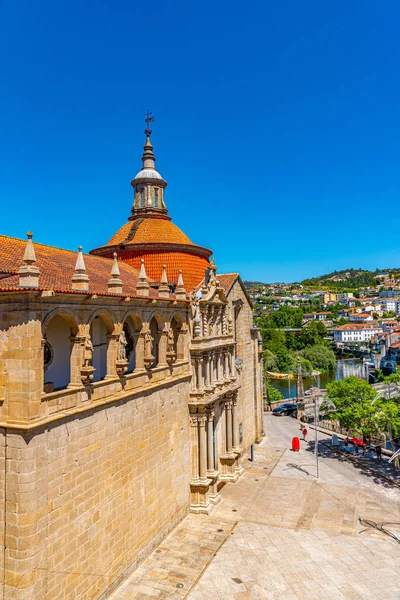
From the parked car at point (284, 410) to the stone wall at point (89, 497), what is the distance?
82.9 feet

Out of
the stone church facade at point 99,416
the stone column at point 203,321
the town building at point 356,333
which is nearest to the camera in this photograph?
the stone church facade at point 99,416

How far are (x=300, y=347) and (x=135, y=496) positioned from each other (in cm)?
9914

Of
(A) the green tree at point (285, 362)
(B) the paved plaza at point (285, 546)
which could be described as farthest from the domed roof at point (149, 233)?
(A) the green tree at point (285, 362)

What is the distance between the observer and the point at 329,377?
3602 inches

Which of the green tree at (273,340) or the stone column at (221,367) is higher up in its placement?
the stone column at (221,367)

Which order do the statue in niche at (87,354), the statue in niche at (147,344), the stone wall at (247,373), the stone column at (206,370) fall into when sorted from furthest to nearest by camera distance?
1. the stone wall at (247,373)
2. the stone column at (206,370)
3. the statue in niche at (147,344)
4. the statue in niche at (87,354)

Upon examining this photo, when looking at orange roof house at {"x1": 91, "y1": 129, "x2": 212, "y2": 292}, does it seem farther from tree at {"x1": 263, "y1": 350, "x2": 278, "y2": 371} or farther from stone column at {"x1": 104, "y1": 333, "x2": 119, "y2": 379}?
tree at {"x1": 263, "y1": 350, "x2": 278, "y2": 371}

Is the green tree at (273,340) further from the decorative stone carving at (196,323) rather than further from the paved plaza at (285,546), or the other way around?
the decorative stone carving at (196,323)

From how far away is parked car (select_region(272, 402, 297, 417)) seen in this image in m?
42.9

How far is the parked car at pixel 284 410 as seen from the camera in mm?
42906

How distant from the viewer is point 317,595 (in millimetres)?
14562

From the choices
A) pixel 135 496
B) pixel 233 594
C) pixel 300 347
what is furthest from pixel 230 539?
pixel 300 347

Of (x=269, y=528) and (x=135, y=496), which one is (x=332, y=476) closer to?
(x=269, y=528)

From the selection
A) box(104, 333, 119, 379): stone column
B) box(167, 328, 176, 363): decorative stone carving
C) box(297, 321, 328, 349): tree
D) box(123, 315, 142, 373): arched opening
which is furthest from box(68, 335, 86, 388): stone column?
box(297, 321, 328, 349): tree
